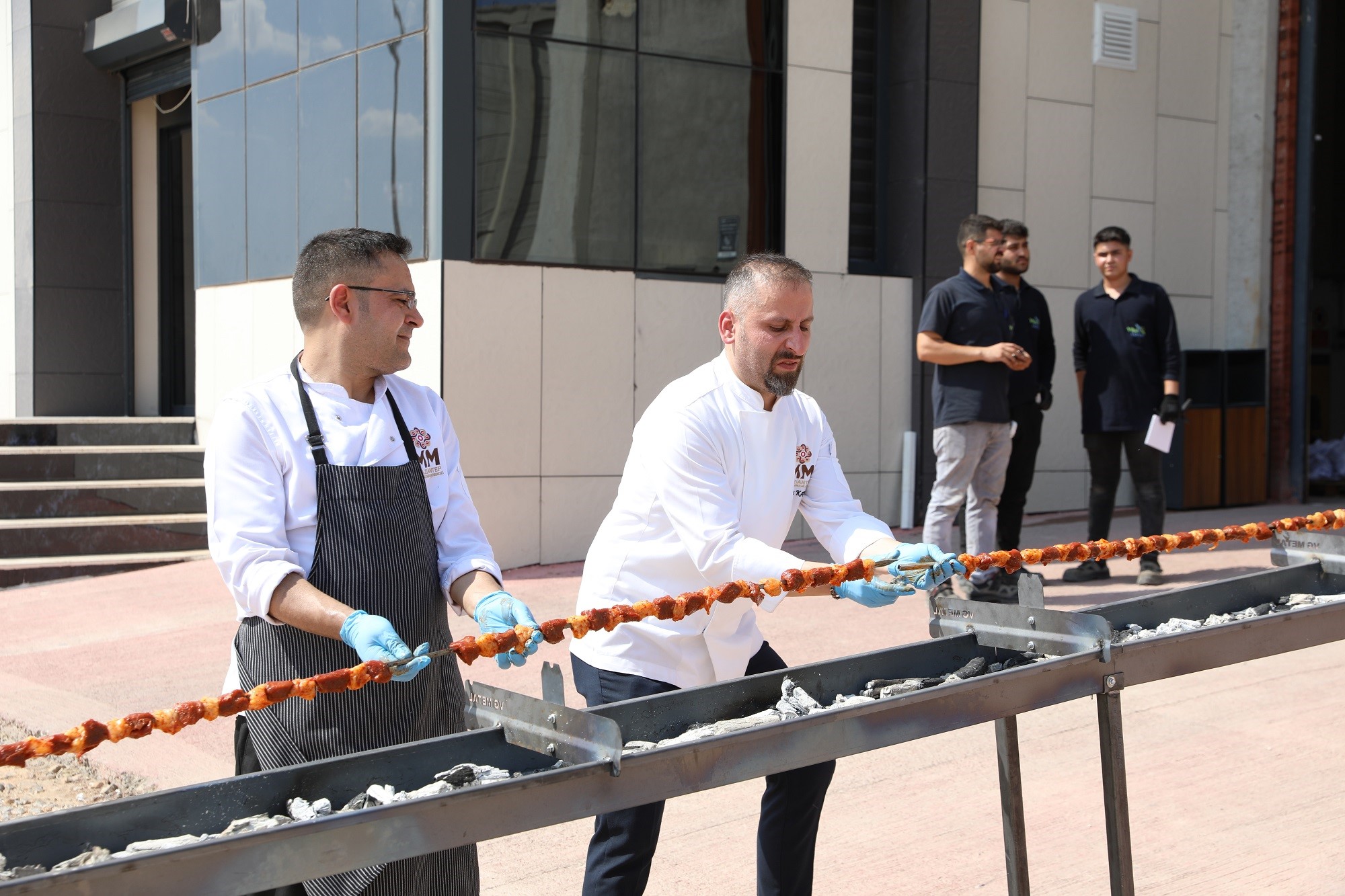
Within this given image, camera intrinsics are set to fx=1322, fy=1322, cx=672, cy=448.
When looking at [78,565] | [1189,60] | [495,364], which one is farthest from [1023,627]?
[1189,60]

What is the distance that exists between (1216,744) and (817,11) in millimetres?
6935

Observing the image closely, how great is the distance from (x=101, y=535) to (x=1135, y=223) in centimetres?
929

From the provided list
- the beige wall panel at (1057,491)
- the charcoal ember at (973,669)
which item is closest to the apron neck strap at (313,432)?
the charcoal ember at (973,669)

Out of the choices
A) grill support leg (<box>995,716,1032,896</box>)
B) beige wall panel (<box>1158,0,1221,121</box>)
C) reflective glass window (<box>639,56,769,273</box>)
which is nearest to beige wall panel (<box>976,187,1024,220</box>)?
beige wall panel (<box>1158,0,1221,121</box>)

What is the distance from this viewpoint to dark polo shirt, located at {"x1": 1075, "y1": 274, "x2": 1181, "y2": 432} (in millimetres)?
8188

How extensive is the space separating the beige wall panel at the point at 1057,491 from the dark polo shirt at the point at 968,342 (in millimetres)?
4282

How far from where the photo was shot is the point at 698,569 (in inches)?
127

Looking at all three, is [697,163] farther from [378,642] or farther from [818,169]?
[378,642]

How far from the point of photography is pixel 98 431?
461 inches

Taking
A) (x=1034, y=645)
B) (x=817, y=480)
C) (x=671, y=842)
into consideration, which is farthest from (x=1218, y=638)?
(x=671, y=842)

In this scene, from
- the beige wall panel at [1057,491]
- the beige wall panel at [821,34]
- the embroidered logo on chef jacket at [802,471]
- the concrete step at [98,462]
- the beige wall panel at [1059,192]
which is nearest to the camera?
the embroidered logo on chef jacket at [802,471]

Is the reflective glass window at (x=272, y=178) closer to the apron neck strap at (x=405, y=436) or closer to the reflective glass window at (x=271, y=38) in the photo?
the reflective glass window at (x=271, y=38)

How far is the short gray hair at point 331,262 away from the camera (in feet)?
9.70

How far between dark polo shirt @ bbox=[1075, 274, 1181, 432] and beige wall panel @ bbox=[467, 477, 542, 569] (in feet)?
12.5
